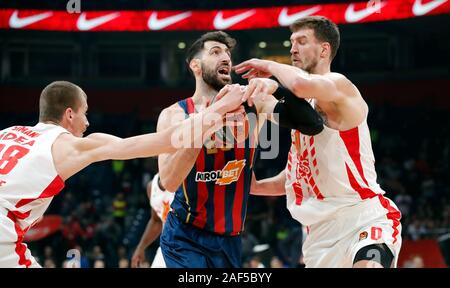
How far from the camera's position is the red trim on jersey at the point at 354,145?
481 cm

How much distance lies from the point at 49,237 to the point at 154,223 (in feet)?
26.8

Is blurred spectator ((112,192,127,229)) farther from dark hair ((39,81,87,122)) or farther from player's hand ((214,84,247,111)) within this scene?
player's hand ((214,84,247,111))

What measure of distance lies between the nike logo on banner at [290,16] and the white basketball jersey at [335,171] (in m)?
11.4

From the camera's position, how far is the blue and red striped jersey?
5.11m

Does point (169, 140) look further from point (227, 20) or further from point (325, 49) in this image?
point (227, 20)

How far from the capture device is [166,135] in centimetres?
456

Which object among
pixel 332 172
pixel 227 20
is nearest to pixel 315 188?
pixel 332 172

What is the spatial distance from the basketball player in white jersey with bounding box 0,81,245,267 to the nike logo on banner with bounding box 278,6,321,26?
11.7 m

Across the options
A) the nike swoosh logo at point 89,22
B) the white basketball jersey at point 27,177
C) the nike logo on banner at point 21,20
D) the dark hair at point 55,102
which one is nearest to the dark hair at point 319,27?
the dark hair at point 55,102

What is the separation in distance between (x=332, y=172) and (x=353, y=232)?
1.46ft

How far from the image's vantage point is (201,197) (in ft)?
16.8

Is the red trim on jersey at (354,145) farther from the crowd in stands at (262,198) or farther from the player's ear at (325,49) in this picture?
the crowd in stands at (262,198)
